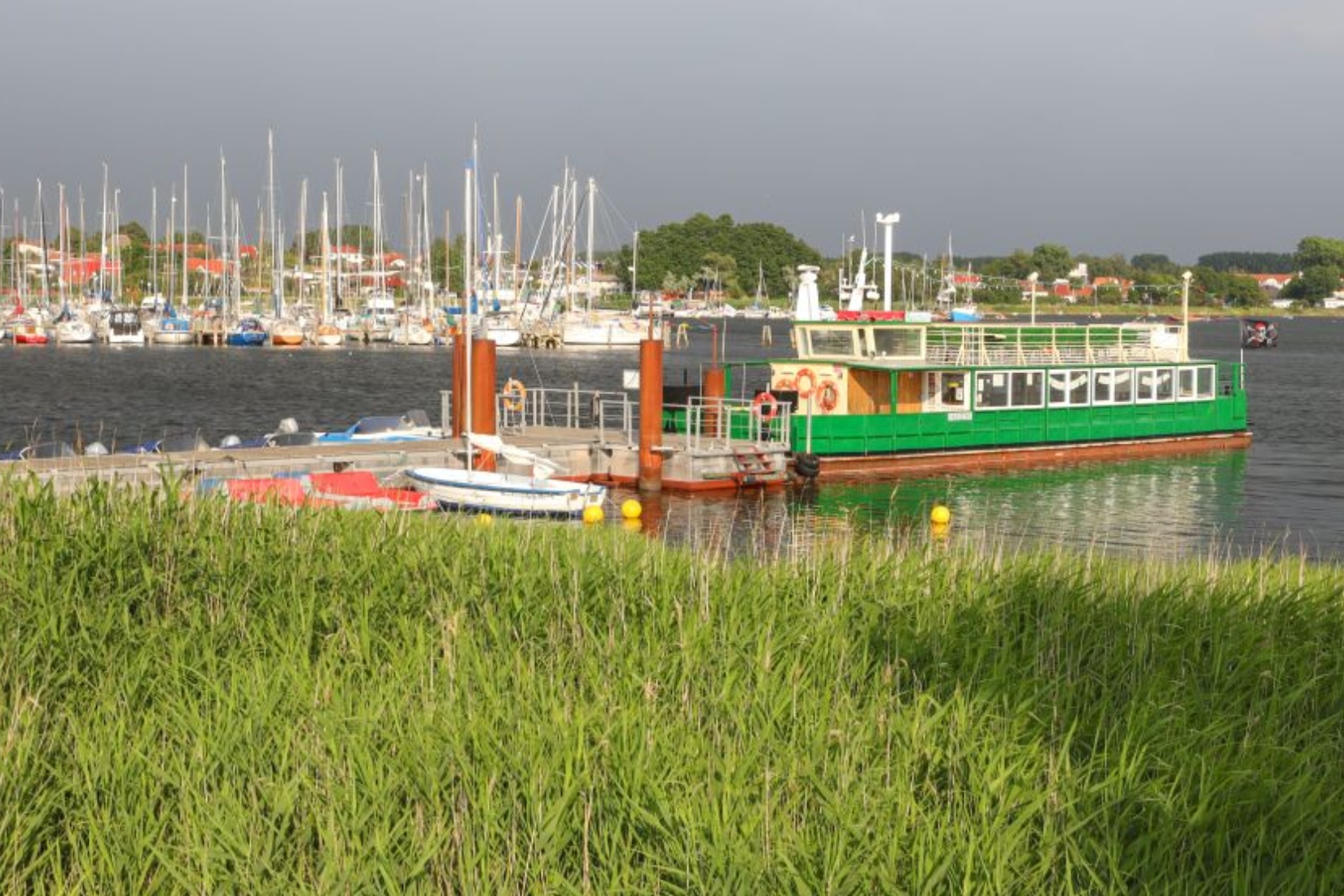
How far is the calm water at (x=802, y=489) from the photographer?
107ft

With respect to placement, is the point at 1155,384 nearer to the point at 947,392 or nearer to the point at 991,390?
the point at 991,390

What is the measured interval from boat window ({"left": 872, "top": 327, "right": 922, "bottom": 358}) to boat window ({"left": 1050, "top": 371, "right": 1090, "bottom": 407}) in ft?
14.5

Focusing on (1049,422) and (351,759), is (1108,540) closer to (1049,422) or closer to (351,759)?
(1049,422)

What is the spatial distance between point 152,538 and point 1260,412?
62.6 meters

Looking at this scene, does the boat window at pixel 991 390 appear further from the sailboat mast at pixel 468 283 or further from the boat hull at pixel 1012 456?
the sailboat mast at pixel 468 283

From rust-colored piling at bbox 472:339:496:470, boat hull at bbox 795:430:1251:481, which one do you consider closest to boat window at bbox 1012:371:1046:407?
boat hull at bbox 795:430:1251:481

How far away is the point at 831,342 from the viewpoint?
42.7 metres

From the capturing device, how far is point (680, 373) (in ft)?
306

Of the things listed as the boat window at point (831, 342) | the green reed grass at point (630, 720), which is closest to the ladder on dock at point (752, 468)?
the boat window at point (831, 342)

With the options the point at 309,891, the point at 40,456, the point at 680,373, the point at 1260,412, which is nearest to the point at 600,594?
the point at 309,891

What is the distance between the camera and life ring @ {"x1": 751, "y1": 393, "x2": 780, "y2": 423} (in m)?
38.0

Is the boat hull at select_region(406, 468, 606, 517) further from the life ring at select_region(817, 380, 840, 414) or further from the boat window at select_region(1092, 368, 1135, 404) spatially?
the boat window at select_region(1092, 368, 1135, 404)

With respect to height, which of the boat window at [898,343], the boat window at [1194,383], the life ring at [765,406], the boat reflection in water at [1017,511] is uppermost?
the boat window at [898,343]

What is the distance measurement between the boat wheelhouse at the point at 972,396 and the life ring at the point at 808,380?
0.10 ft
